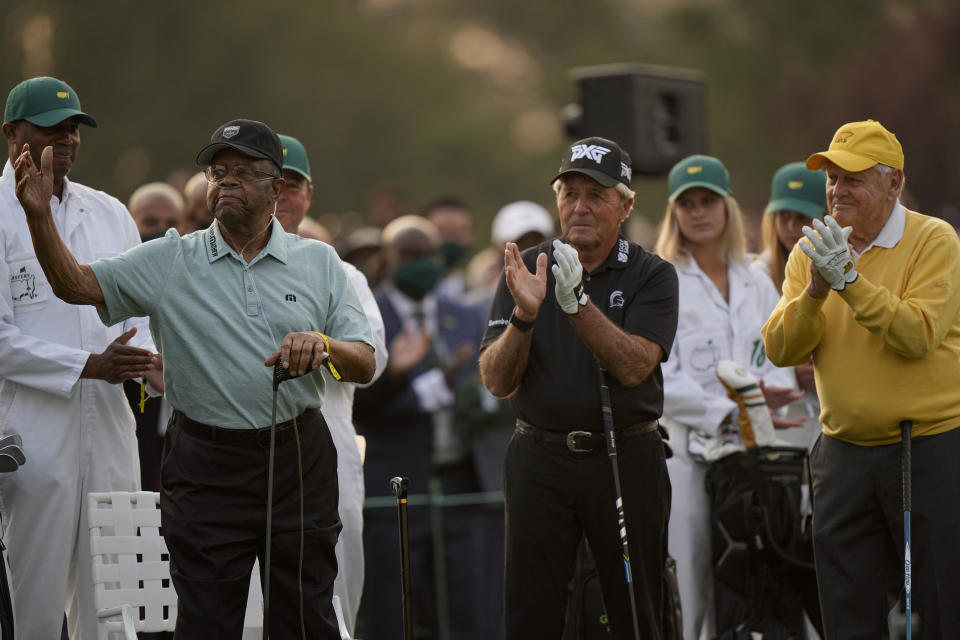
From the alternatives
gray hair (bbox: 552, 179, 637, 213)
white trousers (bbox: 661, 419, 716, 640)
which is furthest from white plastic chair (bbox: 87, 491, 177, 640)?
white trousers (bbox: 661, 419, 716, 640)

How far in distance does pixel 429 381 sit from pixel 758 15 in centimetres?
1974

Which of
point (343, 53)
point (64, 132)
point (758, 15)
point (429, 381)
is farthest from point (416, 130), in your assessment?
point (64, 132)

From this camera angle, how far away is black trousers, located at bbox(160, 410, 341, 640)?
5379mm

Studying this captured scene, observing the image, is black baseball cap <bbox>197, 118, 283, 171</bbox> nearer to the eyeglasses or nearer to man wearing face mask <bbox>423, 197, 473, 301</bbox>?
the eyeglasses

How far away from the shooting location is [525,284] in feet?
19.8

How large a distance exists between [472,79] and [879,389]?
24.4 meters

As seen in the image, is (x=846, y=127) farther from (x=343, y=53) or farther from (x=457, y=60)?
(x=457, y=60)

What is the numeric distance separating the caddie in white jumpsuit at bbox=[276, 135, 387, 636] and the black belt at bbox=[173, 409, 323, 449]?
4.63 ft

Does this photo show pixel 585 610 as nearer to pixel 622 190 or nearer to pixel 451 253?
pixel 622 190

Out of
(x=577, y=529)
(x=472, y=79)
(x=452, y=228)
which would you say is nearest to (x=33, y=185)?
(x=577, y=529)

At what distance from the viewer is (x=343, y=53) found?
27.5 m

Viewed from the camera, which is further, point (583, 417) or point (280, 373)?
point (583, 417)

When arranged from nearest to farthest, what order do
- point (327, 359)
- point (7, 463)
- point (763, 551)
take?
1. point (327, 359)
2. point (7, 463)
3. point (763, 551)

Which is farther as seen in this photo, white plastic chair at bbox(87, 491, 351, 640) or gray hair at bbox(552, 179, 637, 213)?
gray hair at bbox(552, 179, 637, 213)
